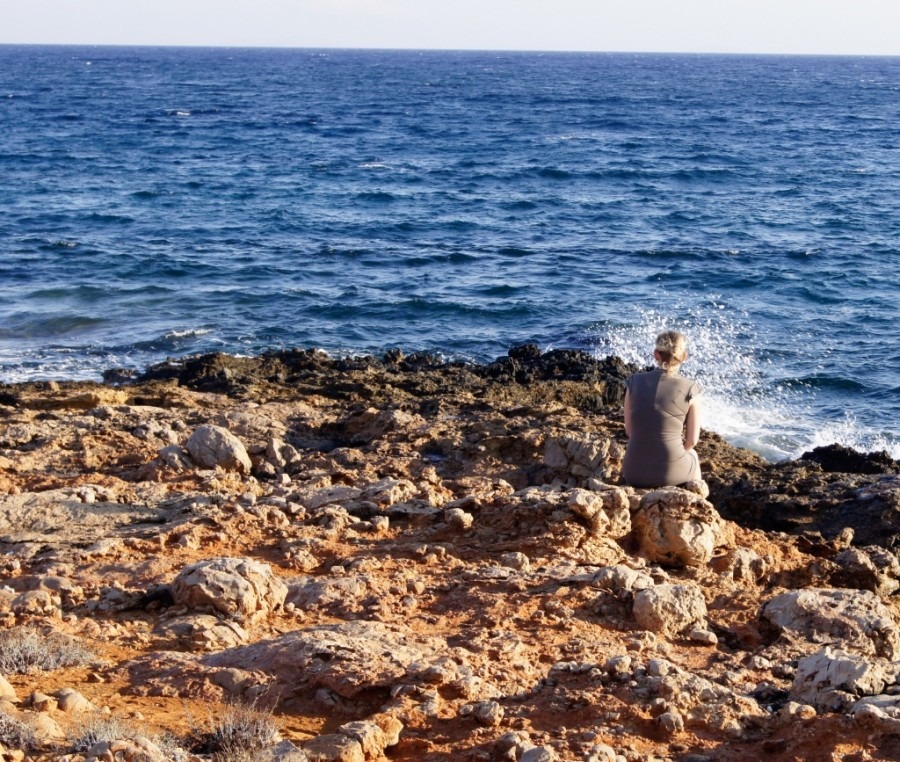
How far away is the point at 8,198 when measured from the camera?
1244 inches

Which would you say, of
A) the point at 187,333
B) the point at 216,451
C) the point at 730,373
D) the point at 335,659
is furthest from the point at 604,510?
the point at 187,333

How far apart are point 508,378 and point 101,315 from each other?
921 cm

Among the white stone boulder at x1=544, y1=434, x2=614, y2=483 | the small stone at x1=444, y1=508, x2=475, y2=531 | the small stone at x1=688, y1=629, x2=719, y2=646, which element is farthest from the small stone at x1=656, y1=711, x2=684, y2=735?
the white stone boulder at x1=544, y1=434, x2=614, y2=483

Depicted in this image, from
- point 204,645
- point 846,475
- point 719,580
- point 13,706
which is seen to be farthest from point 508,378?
point 13,706

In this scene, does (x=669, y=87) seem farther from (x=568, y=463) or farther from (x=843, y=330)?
(x=568, y=463)

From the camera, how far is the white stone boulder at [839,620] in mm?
6070

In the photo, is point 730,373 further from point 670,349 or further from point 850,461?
point 670,349

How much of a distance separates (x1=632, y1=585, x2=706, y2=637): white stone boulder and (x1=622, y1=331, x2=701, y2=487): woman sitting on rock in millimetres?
1434

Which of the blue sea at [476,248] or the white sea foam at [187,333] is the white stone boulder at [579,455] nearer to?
the blue sea at [476,248]

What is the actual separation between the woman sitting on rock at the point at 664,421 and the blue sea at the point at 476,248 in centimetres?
803

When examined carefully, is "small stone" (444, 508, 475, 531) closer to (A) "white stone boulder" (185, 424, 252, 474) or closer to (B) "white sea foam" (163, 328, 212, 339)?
(A) "white stone boulder" (185, 424, 252, 474)

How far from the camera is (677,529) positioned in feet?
23.0

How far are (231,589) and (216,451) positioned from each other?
3100 mm

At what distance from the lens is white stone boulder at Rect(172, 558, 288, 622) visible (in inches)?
240
